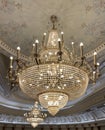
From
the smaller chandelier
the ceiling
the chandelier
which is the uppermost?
the ceiling

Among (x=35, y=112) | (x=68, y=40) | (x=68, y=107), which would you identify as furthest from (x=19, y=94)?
(x=68, y=40)

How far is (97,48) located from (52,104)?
226 cm

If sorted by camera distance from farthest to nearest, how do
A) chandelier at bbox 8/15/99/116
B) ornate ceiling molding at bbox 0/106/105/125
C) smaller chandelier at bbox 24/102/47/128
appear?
ornate ceiling molding at bbox 0/106/105/125, smaller chandelier at bbox 24/102/47/128, chandelier at bbox 8/15/99/116

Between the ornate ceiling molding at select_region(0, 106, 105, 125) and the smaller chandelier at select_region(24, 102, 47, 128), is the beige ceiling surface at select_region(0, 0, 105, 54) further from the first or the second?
the ornate ceiling molding at select_region(0, 106, 105, 125)

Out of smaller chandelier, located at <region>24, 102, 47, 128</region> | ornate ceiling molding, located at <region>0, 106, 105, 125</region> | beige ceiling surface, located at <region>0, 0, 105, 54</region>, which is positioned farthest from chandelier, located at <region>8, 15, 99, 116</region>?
ornate ceiling molding, located at <region>0, 106, 105, 125</region>

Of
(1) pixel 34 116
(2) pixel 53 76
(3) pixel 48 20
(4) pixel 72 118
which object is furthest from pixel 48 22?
(4) pixel 72 118

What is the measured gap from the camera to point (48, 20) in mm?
5645

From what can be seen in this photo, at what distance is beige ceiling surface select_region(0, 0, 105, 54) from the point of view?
521cm

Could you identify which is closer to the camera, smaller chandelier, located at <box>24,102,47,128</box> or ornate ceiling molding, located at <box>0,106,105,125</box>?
smaller chandelier, located at <box>24,102,47,128</box>

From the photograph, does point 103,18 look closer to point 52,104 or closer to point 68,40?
point 68,40

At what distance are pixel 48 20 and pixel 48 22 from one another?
7 cm

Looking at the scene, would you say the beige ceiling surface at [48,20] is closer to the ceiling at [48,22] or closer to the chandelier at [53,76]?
the ceiling at [48,22]

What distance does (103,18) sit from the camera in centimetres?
555

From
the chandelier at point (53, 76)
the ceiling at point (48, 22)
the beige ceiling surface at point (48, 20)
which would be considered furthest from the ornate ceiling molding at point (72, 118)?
the chandelier at point (53, 76)
